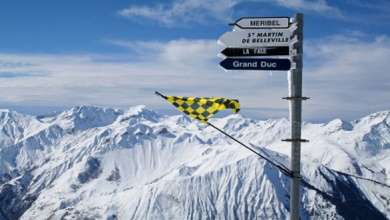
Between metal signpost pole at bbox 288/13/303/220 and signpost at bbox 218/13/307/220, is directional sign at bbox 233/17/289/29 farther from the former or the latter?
metal signpost pole at bbox 288/13/303/220

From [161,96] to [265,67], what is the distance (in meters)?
3.04

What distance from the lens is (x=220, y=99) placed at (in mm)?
15867

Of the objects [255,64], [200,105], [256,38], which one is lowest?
[200,105]

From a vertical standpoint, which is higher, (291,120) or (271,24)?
(271,24)

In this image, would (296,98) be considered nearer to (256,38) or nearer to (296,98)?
(296,98)

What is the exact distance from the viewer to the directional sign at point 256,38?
1467 centimetres

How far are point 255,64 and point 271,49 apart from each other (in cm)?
55

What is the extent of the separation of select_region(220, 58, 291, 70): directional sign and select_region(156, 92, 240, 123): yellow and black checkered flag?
1106mm

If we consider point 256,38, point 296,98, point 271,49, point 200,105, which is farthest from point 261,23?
point 200,105

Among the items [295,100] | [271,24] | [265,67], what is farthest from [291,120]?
[271,24]

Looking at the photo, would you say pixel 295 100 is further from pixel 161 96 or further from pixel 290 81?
pixel 161 96

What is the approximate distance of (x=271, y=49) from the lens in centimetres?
1470

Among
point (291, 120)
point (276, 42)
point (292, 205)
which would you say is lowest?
point (292, 205)

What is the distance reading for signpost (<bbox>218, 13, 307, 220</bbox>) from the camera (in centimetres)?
1471
